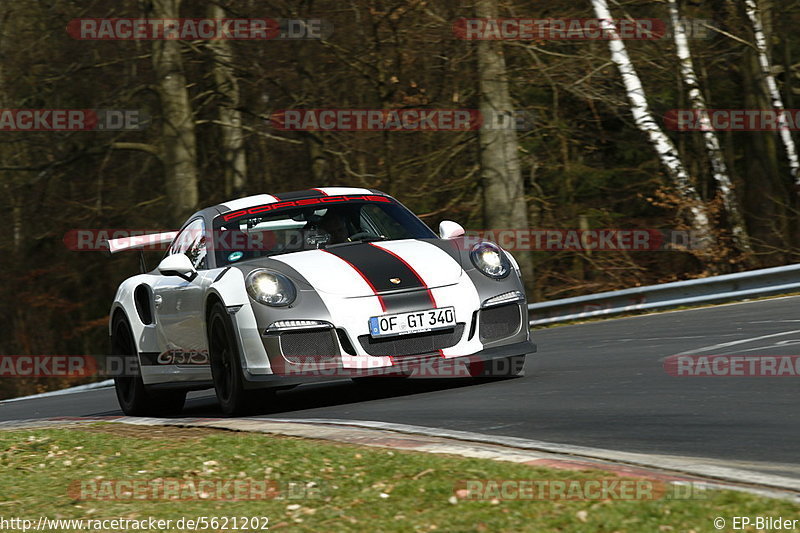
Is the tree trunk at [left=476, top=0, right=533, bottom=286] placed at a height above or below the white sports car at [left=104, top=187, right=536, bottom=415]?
above

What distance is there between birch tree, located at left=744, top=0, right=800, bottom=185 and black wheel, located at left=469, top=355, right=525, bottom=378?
525 inches

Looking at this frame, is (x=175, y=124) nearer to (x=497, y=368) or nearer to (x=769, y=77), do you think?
(x=769, y=77)

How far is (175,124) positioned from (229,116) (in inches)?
94.7

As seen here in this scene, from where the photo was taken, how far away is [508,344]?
325 inches

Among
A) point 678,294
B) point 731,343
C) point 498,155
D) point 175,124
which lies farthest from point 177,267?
point 175,124

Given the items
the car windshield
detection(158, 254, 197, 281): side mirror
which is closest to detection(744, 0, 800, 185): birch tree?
the car windshield

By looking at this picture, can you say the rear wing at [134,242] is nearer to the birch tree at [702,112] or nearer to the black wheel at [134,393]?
the black wheel at [134,393]

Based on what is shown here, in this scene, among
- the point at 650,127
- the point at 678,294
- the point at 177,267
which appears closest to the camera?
the point at 177,267

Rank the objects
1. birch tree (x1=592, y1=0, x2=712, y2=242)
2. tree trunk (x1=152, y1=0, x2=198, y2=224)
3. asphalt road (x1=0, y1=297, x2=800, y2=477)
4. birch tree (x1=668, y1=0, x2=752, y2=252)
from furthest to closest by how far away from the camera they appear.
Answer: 1. tree trunk (x1=152, y1=0, x2=198, y2=224)
2. birch tree (x1=668, y1=0, x2=752, y2=252)
3. birch tree (x1=592, y1=0, x2=712, y2=242)
4. asphalt road (x1=0, y1=297, x2=800, y2=477)

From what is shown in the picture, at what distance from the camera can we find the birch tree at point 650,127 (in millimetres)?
19703

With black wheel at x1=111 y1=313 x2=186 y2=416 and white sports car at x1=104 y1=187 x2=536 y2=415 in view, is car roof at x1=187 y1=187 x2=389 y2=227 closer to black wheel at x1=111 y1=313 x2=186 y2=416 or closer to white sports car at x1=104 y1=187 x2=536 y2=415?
white sports car at x1=104 y1=187 x2=536 y2=415

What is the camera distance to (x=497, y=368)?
8.96m

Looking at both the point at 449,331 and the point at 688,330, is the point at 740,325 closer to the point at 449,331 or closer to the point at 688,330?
the point at 688,330

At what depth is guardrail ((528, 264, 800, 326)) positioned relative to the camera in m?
13.1
